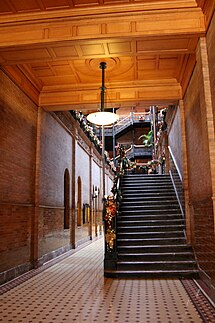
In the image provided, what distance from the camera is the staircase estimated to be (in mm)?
6680

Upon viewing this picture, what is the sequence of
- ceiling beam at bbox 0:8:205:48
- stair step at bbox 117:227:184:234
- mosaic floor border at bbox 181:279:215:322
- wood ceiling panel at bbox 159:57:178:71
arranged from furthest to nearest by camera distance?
stair step at bbox 117:227:184:234 → wood ceiling panel at bbox 159:57:178:71 → ceiling beam at bbox 0:8:205:48 → mosaic floor border at bbox 181:279:215:322

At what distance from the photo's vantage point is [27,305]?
4.75m

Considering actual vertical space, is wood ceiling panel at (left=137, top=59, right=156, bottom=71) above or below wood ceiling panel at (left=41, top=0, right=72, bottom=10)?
below

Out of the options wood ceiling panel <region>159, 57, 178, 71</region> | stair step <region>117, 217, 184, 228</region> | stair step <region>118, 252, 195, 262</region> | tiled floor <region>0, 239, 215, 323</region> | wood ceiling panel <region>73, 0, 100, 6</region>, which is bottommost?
tiled floor <region>0, 239, 215, 323</region>

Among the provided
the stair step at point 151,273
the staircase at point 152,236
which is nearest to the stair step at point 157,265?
the staircase at point 152,236

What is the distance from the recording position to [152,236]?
795 cm

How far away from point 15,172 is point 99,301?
3.19 metres

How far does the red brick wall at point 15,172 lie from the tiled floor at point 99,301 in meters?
0.75

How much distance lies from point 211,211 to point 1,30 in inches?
180

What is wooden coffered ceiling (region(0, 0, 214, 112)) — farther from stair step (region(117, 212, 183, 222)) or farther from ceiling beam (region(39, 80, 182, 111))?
stair step (region(117, 212, 183, 222))

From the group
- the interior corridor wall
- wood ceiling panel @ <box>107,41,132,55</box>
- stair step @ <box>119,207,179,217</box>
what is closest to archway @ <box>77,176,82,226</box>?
stair step @ <box>119,207,179,217</box>

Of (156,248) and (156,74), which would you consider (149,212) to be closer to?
(156,248)

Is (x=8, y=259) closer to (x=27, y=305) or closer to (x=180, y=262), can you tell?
(x=27, y=305)

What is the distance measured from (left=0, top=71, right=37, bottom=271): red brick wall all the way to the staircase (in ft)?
6.95
